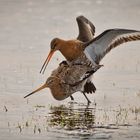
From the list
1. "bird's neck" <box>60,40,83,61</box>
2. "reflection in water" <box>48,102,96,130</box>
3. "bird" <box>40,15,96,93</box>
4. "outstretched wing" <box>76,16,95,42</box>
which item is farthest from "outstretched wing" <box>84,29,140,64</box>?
"outstretched wing" <box>76,16,95,42</box>

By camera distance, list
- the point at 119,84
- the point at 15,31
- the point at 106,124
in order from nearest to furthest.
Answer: the point at 106,124 → the point at 119,84 → the point at 15,31

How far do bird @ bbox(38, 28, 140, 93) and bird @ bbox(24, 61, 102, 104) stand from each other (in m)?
0.15

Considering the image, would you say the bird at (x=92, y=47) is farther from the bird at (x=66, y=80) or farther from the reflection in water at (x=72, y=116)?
the reflection in water at (x=72, y=116)

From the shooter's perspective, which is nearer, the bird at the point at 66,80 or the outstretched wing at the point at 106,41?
the bird at the point at 66,80

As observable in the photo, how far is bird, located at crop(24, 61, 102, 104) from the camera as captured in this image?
33.8 ft

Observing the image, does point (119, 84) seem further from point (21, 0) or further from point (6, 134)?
point (21, 0)

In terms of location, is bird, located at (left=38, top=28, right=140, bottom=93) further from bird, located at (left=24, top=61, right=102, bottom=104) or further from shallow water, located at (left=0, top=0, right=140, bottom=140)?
shallow water, located at (left=0, top=0, right=140, bottom=140)

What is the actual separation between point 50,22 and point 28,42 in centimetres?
201

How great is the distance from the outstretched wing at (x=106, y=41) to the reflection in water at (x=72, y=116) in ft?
2.58

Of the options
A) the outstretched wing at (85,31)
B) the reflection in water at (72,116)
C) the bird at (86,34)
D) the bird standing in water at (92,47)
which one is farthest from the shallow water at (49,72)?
the outstretched wing at (85,31)

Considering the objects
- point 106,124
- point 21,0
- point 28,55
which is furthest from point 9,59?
point 21,0

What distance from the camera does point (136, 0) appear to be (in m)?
19.6

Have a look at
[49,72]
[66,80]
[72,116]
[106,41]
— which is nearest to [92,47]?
[106,41]

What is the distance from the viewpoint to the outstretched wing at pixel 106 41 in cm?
1041
